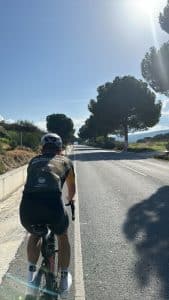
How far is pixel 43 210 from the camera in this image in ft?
14.8

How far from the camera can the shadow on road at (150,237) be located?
5.89m

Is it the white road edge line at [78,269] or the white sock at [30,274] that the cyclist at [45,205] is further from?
the white road edge line at [78,269]

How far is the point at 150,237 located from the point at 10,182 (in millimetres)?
7850

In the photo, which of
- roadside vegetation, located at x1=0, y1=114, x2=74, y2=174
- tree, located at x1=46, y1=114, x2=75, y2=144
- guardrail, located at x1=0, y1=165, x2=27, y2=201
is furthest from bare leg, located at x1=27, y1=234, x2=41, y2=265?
tree, located at x1=46, y1=114, x2=75, y2=144

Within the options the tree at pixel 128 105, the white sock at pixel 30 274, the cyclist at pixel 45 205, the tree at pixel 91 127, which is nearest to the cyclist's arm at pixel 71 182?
the cyclist at pixel 45 205

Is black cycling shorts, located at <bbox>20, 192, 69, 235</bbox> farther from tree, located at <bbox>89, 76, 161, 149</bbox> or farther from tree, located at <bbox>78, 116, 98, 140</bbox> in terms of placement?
tree, located at <bbox>78, 116, 98, 140</bbox>

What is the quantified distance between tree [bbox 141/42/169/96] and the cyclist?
1359 inches

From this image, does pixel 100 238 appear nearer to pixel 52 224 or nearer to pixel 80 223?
pixel 80 223

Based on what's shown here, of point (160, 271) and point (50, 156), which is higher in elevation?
point (50, 156)

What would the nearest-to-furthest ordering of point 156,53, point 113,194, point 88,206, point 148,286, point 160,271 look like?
1. point 148,286
2. point 160,271
3. point 88,206
4. point 113,194
5. point 156,53

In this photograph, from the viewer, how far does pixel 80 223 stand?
973cm

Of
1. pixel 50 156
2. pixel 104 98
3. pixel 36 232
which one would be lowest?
pixel 36 232

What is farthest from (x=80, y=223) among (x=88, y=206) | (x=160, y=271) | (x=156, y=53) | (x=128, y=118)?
(x=128, y=118)

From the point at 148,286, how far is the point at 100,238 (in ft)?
9.05
